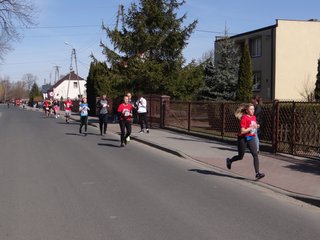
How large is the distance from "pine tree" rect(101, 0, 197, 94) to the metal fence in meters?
7.55

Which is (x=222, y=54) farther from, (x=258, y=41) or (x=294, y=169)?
(x=294, y=169)

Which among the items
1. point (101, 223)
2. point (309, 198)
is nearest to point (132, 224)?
A: point (101, 223)

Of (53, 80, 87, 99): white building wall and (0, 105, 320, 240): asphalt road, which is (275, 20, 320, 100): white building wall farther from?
(53, 80, 87, 99): white building wall

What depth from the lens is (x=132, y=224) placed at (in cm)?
637

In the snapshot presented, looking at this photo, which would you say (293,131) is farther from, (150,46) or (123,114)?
(150,46)

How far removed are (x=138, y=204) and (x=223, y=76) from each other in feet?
73.5

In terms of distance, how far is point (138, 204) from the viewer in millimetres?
7574

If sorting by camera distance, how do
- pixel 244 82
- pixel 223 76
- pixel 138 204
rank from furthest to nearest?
1. pixel 223 76
2. pixel 244 82
3. pixel 138 204

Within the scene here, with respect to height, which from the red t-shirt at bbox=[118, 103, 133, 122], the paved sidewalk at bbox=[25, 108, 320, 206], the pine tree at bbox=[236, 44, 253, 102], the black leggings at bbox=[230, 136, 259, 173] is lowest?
the paved sidewalk at bbox=[25, 108, 320, 206]

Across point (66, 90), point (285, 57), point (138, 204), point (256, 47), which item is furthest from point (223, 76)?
point (66, 90)

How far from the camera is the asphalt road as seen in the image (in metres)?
6.05

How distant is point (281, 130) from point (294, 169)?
2.75m

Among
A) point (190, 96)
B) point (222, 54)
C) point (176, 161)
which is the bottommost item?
point (176, 161)

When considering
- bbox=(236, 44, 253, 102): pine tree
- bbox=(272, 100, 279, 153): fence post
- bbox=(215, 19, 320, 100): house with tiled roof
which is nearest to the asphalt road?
bbox=(272, 100, 279, 153): fence post
